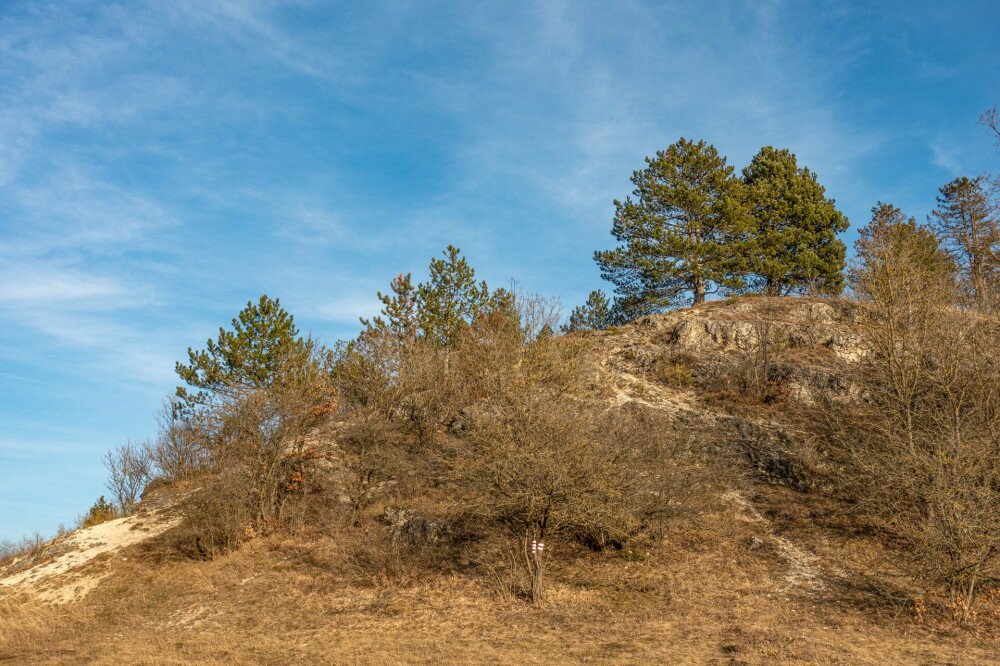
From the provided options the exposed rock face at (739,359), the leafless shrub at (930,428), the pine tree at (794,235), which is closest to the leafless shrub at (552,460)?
the exposed rock face at (739,359)

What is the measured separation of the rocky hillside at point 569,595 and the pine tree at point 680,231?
1463cm

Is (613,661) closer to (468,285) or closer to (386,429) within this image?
(386,429)

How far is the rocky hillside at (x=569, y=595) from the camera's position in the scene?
675 inches

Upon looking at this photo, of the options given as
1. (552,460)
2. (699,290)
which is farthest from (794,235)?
(552,460)

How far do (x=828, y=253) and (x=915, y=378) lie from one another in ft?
99.3

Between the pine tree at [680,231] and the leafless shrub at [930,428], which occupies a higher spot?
the pine tree at [680,231]

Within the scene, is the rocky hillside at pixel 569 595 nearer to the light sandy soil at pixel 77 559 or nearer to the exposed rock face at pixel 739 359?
the light sandy soil at pixel 77 559

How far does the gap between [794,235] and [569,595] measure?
3743 cm

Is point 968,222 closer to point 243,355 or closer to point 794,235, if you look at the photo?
point 794,235

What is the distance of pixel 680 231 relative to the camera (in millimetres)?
48719

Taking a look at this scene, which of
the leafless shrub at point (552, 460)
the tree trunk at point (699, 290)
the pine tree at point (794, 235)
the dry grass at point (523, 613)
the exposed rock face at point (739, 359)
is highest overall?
the pine tree at point (794, 235)

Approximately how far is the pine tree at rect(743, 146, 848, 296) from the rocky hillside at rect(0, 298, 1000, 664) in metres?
16.5

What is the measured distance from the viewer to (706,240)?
48.8 m

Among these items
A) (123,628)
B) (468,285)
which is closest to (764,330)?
(468,285)
